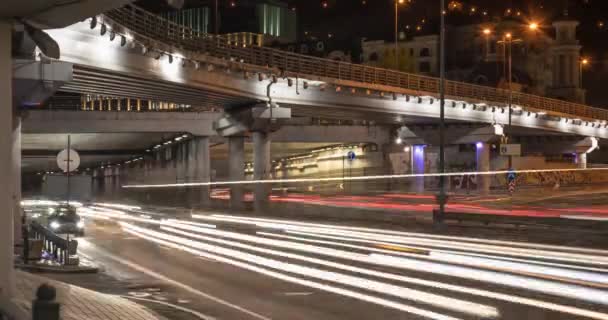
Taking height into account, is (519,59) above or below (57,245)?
above

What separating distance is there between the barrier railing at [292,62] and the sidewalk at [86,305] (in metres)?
18.0

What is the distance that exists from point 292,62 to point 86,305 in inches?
1523

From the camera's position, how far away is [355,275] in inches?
793

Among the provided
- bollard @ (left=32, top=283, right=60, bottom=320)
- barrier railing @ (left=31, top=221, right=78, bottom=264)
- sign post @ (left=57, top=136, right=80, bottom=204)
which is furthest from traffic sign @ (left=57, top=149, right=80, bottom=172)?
bollard @ (left=32, top=283, right=60, bottom=320)

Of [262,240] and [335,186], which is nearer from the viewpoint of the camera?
[262,240]

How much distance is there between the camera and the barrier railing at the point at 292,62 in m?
37.6

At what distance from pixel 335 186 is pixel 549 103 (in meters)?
20.9

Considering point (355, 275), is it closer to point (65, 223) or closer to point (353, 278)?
point (353, 278)

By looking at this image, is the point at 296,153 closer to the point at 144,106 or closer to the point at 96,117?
the point at 144,106

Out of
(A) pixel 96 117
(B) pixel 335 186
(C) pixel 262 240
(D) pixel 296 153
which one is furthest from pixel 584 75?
(C) pixel 262 240

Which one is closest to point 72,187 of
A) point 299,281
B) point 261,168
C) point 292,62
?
point 299,281

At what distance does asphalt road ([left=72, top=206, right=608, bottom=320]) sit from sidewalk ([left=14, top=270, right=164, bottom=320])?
94 centimetres

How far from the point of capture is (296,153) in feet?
328

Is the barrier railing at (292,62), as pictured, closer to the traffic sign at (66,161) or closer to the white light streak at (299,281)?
the white light streak at (299,281)
